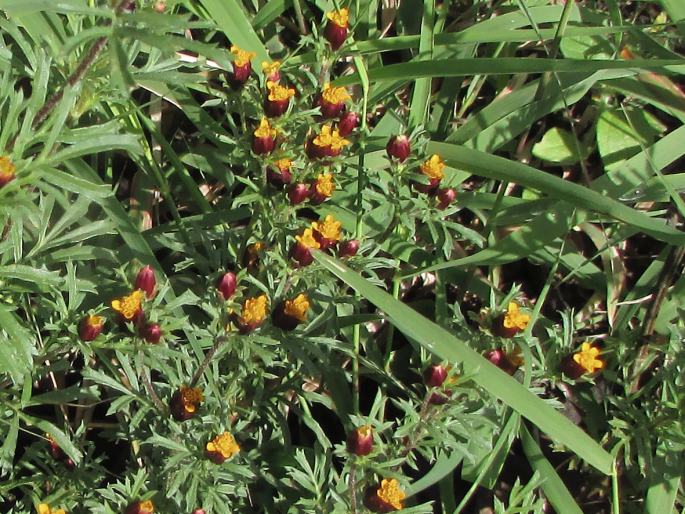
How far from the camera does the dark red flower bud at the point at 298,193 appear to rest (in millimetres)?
2297

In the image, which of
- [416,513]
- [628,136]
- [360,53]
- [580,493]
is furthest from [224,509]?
[628,136]

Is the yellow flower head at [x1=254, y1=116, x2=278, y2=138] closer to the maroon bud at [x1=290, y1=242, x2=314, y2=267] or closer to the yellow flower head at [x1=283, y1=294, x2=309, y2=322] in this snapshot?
the maroon bud at [x1=290, y1=242, x2=314, y2=267]

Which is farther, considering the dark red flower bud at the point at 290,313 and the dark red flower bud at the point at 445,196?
the dark red flower bud at the point at 445,196

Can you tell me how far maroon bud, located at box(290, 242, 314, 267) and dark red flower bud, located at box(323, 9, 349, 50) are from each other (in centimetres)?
74

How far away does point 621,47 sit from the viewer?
10.4 feet

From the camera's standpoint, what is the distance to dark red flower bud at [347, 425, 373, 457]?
2.12m

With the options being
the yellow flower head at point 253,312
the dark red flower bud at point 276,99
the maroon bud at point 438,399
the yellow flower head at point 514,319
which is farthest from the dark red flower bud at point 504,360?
the dark red flower bud at point 276,99

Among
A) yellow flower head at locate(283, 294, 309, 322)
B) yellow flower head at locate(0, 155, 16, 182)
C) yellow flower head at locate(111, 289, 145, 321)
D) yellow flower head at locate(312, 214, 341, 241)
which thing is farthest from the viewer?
yellow flower head at locate(312, 214, 341, 241)

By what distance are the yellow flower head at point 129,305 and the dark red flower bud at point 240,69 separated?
77cm

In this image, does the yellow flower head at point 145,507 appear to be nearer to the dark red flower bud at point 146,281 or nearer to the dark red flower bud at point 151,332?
the dark red flower bud at point 151,332

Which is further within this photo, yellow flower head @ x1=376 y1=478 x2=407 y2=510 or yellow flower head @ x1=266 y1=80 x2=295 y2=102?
yellow flower head @ x1=266 y1=80 x2=295 y2=102

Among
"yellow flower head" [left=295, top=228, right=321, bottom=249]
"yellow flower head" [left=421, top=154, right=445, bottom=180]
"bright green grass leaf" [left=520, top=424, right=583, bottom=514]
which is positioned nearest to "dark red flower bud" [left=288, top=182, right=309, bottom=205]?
"yellow flower head" [left=295, top=228, right=321, bottom=249]

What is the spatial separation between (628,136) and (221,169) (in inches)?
60.4

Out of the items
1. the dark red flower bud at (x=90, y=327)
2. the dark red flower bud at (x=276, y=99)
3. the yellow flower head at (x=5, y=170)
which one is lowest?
the dark red flower bud at (x=90, y=327)
